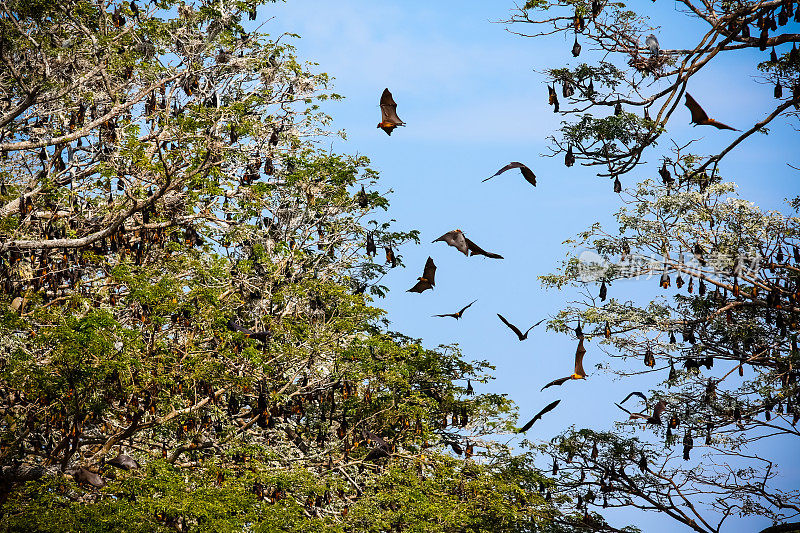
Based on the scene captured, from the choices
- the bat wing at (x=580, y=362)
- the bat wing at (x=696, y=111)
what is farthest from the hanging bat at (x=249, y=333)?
the bat wing at (x=696, y=111)

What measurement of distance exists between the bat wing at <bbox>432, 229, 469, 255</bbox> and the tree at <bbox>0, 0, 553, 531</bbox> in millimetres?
5311

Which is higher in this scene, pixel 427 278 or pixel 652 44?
pixel 652 44

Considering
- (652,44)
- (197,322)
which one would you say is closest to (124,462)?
(197,322)

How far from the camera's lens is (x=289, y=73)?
17391 millimetres

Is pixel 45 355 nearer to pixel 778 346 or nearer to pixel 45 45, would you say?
pixel 45 45

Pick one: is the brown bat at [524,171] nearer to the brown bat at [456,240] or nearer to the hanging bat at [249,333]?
the brown bat at [456,240]

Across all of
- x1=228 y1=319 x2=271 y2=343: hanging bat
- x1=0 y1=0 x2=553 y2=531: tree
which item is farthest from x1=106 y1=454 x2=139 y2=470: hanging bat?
x1=228 y1=319 x2=271 y2=343: hanging bat

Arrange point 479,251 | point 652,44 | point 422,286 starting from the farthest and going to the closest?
point 652,44
point 422,286
point 479,251

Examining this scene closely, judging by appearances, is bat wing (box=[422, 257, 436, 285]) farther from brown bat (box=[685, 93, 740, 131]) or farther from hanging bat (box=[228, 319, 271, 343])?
hanging bat (box=[228, 319, 271, 343])

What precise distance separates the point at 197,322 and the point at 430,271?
5057 millimetres

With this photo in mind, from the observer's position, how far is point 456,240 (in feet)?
25.0

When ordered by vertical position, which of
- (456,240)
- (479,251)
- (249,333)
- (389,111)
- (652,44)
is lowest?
(479,251)

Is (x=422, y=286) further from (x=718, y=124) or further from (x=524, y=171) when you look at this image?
(x=718, y=124)

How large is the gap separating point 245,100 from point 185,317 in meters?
6.05
